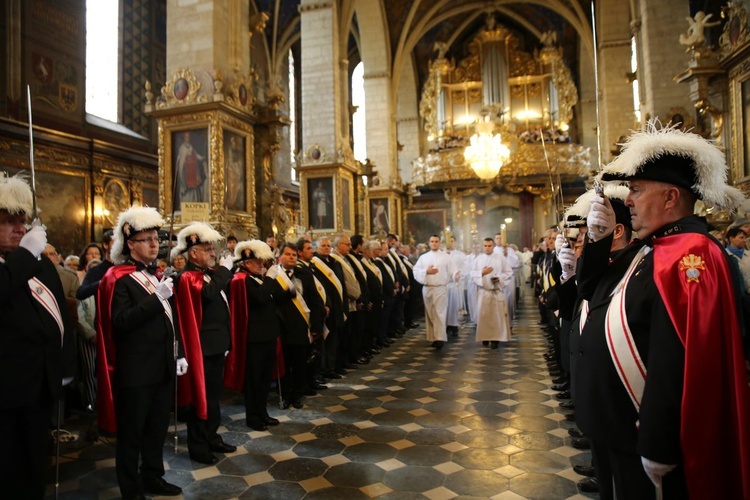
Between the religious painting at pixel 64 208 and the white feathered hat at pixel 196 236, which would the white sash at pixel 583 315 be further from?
the religious painting at pixel 64 208

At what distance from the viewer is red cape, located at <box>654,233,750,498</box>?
5.56 feet

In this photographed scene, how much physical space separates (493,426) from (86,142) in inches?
514

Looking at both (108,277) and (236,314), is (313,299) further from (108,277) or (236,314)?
(108,277)

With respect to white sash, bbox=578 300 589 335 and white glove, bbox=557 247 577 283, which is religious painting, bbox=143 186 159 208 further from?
white sash, bbox=578 300 589 335

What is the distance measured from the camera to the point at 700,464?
1.70 meters

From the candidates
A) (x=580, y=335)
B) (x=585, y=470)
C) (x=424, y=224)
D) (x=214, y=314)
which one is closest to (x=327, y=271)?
(x=214, y=314)

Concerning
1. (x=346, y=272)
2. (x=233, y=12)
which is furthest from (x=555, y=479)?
(x=233, y=12)

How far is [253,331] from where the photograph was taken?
472 centimetres

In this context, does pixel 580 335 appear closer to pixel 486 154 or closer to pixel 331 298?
pixel 331 298

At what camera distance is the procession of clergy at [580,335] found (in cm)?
173

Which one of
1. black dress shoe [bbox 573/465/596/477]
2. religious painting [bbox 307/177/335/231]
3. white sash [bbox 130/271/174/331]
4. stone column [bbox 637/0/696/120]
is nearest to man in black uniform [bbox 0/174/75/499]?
white sash [bbox 130/271/174/331]

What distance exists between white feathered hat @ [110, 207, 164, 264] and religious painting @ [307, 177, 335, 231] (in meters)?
10.6

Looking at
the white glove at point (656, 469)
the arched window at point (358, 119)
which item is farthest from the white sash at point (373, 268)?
the arched window at point (358, 119)

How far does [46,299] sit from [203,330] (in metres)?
1.41
